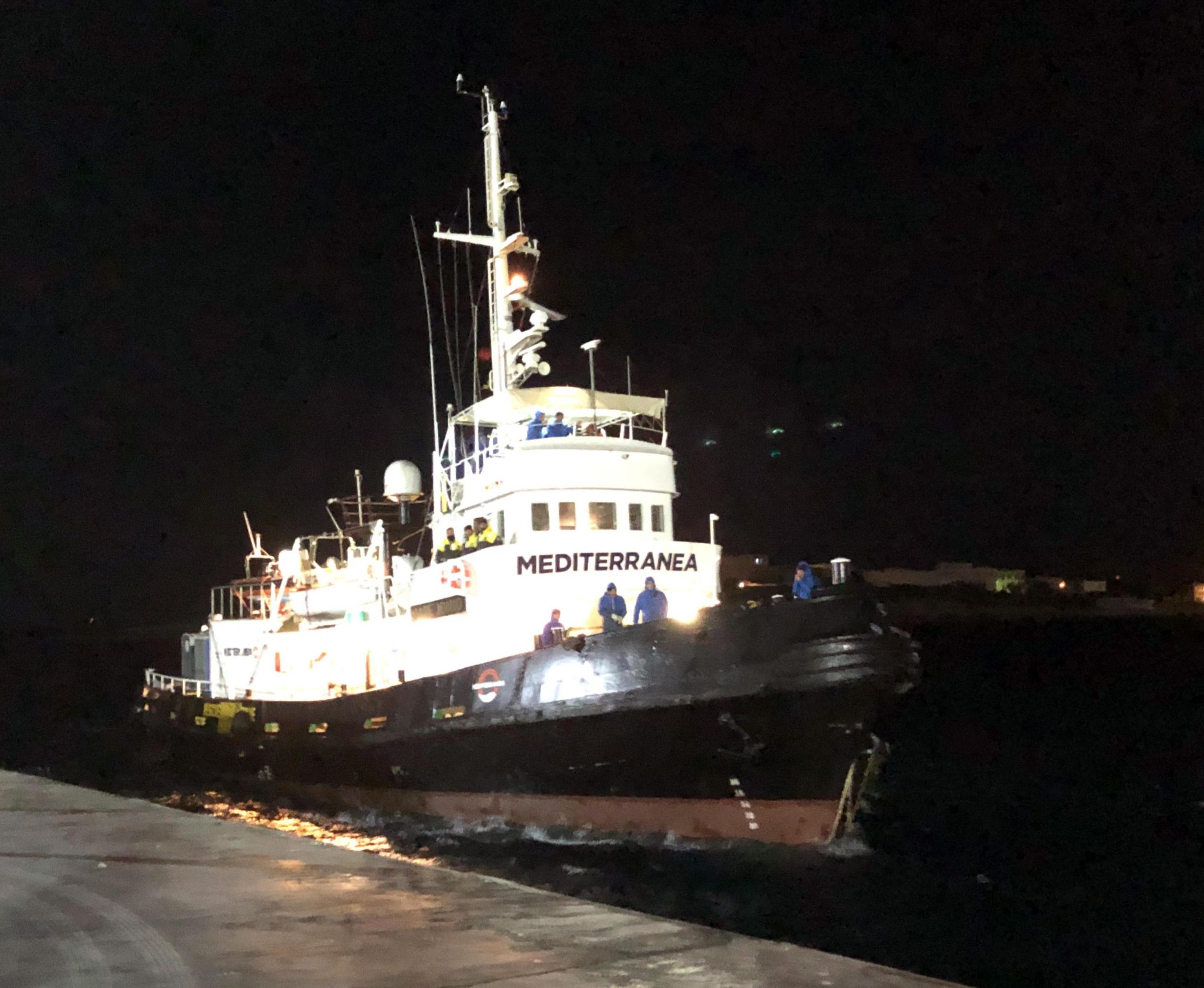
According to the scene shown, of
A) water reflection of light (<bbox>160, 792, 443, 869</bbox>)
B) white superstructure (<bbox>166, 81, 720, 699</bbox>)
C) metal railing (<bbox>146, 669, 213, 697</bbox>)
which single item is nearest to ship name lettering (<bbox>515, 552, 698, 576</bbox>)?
white superstructure (<bbox>166, 81, 720, 699</bbox>)

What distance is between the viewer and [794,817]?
437 inches

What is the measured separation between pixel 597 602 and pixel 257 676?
740cm

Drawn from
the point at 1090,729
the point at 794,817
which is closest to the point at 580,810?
the point at 794,817

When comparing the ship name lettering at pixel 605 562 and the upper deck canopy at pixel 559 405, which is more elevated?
the upper deck canopy at pixel 559 405

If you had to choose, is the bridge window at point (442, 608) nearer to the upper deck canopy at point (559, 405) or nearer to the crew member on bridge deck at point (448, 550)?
the crew member on bridge deck at point (448, 550)

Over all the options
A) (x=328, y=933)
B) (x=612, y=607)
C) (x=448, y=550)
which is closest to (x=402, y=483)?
(x=448, y=550)

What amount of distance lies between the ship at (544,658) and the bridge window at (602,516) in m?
0.04

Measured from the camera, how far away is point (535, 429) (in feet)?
45.4

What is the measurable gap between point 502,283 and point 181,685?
11069mm

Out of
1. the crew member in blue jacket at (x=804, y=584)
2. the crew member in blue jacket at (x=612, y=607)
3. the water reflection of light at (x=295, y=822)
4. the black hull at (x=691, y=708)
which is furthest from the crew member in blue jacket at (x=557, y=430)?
the water reflection of light at (x=295, y=822)

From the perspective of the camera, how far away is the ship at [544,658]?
430 inches

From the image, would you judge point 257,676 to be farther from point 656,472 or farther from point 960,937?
point 960,937

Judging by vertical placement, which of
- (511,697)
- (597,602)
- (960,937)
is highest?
(597,602)

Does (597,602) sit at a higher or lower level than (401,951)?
higher
